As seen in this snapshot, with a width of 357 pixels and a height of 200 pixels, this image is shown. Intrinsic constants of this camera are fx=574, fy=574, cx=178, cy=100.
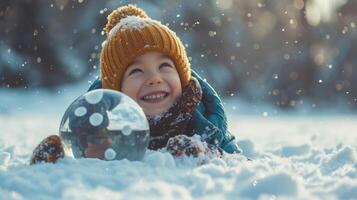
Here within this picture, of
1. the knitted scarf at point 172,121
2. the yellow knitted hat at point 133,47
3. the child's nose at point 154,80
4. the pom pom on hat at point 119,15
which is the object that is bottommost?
the knitted scarf at point 172,121

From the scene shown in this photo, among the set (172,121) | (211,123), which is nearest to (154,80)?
(172,121)

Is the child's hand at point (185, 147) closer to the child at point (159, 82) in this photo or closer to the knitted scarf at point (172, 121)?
the child at point (159, 82)

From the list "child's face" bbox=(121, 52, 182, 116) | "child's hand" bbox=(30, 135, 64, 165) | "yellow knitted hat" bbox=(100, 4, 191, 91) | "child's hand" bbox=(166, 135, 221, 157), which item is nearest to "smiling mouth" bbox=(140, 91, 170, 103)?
"child's face" bbox=(121, 52, 182, 116)

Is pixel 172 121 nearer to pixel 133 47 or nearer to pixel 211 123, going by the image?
pixel 211 123

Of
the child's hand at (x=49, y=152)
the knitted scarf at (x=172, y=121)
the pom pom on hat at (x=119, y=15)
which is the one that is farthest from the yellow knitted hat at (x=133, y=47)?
the child's hand at (x=49, y=152)

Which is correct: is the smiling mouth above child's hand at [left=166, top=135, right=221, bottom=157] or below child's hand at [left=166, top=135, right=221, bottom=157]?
above

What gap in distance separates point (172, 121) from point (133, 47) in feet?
1.79

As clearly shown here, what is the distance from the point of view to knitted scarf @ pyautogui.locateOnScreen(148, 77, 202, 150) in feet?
11.7

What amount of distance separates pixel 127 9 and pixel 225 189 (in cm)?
248

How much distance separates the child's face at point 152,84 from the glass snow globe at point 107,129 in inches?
24.9

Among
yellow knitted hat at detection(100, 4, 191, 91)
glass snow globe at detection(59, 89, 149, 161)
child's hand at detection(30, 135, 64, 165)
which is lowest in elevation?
child's hand at detection(30, 135, 64, 165)

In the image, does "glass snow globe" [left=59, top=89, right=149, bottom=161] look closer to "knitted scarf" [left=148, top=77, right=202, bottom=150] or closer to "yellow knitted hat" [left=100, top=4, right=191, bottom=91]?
"knitted scarf" [left=148, top=77, right=202, bottom=150]

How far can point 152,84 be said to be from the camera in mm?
3576

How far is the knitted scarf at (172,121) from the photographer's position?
11.7 ft
